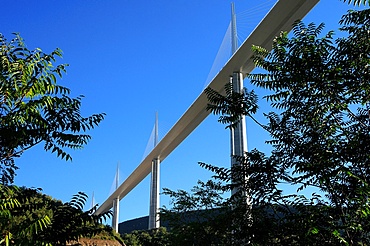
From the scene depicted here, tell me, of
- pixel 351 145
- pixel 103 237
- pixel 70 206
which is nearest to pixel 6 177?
pixel 70 206

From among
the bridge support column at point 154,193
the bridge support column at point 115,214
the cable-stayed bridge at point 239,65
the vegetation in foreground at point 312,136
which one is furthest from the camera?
the bridge support column at point 115,214

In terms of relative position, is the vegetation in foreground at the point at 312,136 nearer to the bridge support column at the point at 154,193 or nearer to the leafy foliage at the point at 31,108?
the leafy foliage at the point at 31,108

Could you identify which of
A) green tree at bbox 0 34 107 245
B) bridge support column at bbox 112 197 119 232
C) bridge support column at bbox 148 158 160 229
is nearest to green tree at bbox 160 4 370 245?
A: green tree at bbox 0 34 107 245

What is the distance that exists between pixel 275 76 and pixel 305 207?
162 cm

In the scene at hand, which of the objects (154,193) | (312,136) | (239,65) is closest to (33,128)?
(312,136)

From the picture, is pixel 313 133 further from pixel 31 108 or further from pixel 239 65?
pixel 239 65

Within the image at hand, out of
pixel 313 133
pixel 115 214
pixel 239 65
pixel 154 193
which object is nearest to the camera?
pixel 313 133

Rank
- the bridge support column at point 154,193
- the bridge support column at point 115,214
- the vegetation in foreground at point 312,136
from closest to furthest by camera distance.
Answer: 1. the vegetation in foreground at point 312,136
2. the bridge support column at point 154,193
3. the bridge support column at point 115,214

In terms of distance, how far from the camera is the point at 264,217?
17.7 ft

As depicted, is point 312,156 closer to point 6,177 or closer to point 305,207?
point 305,207

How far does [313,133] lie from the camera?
485 cm

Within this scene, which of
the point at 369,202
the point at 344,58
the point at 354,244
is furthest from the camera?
the point at 344,58

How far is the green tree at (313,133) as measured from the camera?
4.44 metres

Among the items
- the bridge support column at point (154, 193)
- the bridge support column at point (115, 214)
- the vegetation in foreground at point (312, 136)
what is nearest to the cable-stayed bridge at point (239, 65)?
the bridge support column at point (154, 193)
